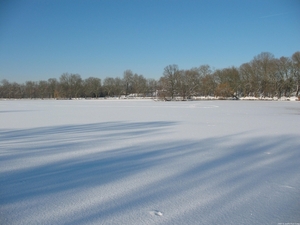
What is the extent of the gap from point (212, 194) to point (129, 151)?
8.86 feet

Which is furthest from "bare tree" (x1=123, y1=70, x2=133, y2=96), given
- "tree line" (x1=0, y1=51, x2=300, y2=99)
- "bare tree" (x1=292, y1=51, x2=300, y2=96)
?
"bare tree" (x1=292, y1=51, x2=300, y2=96)

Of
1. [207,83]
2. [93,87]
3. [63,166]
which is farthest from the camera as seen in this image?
[93,87]

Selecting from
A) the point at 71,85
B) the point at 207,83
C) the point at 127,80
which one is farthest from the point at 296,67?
the point at 71,85

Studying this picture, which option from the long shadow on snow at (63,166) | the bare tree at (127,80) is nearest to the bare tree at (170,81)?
the bare tree at (127,80)

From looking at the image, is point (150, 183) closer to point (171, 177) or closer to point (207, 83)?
point (171, 177)

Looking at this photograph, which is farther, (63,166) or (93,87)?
(93,87)

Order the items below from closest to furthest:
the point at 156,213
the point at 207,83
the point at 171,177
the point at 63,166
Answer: the point at 156,213 < the point at 171,177 < the point at 63,166 < the point at 207,83

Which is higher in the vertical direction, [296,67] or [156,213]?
[296,67]

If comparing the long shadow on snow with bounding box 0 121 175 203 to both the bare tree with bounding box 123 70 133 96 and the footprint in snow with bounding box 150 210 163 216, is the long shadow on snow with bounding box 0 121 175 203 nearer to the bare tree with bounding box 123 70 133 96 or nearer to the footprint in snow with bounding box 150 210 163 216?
the footprint in snow with bounding box 150 210 163 216

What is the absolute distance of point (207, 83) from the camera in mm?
62875

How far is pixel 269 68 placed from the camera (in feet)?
184

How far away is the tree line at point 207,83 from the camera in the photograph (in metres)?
54.5

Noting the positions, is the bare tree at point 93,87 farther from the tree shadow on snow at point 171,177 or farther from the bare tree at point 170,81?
the tree shadow on snow at point 171,177

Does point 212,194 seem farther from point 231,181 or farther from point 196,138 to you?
point 196,138
